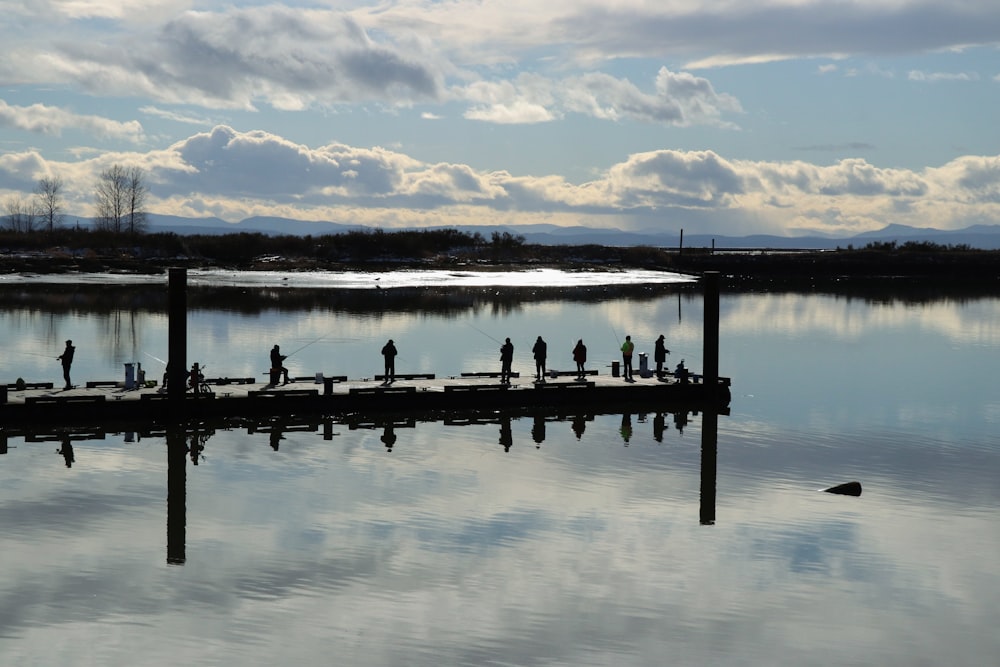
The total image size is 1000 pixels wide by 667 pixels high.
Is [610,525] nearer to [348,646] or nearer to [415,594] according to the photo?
[415,594]

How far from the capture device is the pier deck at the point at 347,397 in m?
35.1

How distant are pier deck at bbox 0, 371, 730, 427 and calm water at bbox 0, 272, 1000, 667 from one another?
51.1 inches

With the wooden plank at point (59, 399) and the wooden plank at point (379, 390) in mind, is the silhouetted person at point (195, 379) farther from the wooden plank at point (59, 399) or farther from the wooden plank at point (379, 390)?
the wooden plank at point (379, 390)

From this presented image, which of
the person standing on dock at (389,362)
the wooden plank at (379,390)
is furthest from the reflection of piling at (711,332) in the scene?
the person standing on dock at (389,362)

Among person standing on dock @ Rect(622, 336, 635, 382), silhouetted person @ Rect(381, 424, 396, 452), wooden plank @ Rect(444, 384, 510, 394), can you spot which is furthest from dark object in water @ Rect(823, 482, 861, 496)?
person standing on dock @ Rect(622, 336, 635, 382)

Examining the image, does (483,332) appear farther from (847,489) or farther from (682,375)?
(847,489)

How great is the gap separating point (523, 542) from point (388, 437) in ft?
41.3

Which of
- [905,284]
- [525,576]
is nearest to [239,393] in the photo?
[525,576]

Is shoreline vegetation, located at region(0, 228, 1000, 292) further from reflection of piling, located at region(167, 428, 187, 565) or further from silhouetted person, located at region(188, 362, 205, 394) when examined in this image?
reflection of piling, located at region(167, 428, 187, 565)

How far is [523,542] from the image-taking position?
77.4ft

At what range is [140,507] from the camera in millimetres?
26109

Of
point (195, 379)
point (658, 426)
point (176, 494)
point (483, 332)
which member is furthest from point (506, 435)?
point (483, 332)

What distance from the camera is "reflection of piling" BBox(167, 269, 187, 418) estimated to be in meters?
36.1

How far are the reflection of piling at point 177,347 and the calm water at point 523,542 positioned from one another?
5.74 feet
